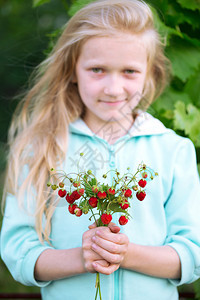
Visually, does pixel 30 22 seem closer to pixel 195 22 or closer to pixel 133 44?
pixel 195 22

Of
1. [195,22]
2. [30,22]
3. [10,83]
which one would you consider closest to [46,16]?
[30,22]

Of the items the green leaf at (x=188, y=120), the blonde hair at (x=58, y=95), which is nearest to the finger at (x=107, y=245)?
the blonde hair at (x=58, y=95)

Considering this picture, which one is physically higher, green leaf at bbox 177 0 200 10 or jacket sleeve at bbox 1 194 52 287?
green leaf at bbox 177 0 200 10

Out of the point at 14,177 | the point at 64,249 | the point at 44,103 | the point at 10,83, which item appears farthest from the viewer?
the point at 10,83

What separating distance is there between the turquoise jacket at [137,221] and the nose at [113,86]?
10.0 inches

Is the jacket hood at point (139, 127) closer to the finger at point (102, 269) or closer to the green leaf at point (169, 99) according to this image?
the green leaf at point (169, 99)

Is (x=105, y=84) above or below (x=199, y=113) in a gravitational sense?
above

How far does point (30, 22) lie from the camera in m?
3.83

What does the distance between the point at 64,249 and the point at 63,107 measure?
739mm

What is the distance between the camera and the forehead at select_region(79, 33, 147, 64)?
1.62 meters

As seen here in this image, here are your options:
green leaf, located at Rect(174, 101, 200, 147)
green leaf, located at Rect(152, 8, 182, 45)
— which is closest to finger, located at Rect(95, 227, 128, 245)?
green leaf, located at Rect(174, 101, 200, 147)

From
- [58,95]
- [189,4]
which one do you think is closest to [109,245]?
[58,95]

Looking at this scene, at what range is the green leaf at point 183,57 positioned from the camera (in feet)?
7.09

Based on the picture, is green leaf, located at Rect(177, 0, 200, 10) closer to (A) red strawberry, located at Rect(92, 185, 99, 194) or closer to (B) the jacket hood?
(B) the jacket hood
